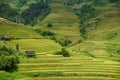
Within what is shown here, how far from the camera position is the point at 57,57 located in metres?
50.3

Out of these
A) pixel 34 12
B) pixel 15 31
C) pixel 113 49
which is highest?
pixel 15 31

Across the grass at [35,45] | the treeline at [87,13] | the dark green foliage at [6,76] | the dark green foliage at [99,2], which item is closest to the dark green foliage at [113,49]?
the grass at [35,45]

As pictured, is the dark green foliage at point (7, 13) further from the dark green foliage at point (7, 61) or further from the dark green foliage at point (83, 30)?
the dark green foliage at point (7, 61)

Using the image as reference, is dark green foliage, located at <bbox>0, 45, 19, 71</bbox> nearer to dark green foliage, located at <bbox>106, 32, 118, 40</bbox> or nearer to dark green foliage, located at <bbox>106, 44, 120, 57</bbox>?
dark green foliage, located at <bbox>106, 44, 120, 57</bbox>

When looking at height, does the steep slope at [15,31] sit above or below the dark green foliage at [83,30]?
above

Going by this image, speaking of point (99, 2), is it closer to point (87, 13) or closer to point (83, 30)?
point (87, 13)

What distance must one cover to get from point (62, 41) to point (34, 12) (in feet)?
121

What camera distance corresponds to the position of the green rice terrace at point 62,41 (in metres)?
44.0

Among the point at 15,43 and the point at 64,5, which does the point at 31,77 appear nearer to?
the point at 15,43

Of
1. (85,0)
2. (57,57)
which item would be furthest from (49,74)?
(85,0)

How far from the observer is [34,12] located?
11188 cm

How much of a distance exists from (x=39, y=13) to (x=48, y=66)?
6679 cm

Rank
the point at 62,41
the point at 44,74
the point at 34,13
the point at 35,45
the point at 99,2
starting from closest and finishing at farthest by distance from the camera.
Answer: the point at 44,74 → the point at 35,45 → the point at 62,41 → the point at 99,2 → the point at 34,13

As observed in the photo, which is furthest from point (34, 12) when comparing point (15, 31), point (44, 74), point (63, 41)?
point (44, 74)
